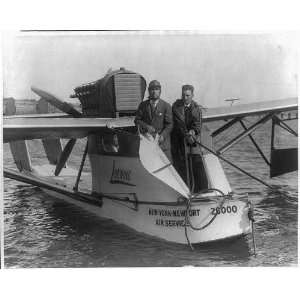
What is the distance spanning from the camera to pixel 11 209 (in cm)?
796

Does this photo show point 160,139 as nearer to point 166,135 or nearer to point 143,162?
point 166,135

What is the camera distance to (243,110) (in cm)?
827

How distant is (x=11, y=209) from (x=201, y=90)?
3720 millimetres

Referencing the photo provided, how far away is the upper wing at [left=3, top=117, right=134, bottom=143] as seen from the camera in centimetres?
754

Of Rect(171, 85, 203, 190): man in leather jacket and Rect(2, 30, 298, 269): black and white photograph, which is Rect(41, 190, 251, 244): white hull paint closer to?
Rect(2, 30, 298, 269): black and white photograph

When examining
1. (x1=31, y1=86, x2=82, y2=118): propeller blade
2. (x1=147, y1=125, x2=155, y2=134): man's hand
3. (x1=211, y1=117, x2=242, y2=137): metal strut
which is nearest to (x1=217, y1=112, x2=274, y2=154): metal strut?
(x1=211, y1=117, x2=242, y2=137): metal strut

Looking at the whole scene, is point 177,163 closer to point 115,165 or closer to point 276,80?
point 115,165

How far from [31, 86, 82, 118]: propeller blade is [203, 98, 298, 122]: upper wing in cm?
260

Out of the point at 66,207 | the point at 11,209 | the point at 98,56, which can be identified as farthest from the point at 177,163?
the point at 66,207

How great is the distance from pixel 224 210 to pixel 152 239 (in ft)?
4.33

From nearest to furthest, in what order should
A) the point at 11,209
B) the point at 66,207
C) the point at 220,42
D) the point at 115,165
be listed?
1. the point at 220,42
2. the point at 11,209
3. the point at 115,165
4. the point at 66,207

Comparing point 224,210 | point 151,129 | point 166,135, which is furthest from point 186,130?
point 224,210

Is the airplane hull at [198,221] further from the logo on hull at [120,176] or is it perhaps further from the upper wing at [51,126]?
the upper wing at [51,126]

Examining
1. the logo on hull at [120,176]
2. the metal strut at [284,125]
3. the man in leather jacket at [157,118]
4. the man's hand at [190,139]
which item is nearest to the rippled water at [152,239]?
the metal strut at [284,125]
